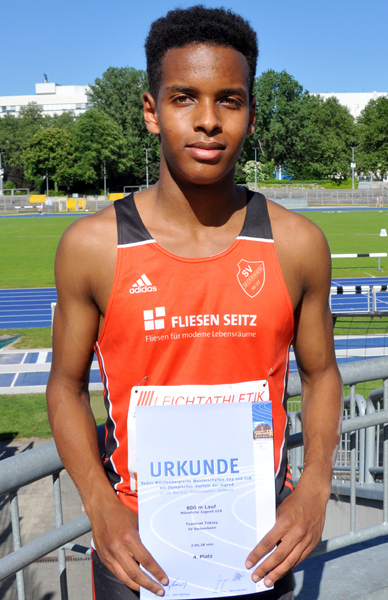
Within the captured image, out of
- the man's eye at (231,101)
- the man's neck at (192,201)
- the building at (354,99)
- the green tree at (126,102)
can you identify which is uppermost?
the building at (354,99)

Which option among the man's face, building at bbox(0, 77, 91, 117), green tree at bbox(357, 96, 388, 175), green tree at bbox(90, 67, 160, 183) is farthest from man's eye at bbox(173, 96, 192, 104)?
building at bbox(0, 77, 91, 117)

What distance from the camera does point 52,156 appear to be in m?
78.9

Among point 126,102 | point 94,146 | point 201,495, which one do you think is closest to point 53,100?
point 126,102

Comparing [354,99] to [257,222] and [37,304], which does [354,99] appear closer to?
[37,304]

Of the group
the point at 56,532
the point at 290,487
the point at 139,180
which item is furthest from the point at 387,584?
the point at 139,180

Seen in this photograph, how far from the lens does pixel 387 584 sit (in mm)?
2910

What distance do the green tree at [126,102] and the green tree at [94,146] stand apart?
6199 mm

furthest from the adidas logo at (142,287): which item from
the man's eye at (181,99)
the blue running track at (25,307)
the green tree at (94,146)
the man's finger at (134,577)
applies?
the green tree at (94,146)

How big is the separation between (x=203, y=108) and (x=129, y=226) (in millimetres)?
340

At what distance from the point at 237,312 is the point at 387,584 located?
1.94 metres

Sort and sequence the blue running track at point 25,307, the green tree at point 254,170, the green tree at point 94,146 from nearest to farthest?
the blue running track at point 25,307 < the green tree at point 94,146 < the green tree at point 254,170

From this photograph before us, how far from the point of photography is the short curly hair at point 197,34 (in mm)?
1630

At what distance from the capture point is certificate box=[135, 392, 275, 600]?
1.52 metres
